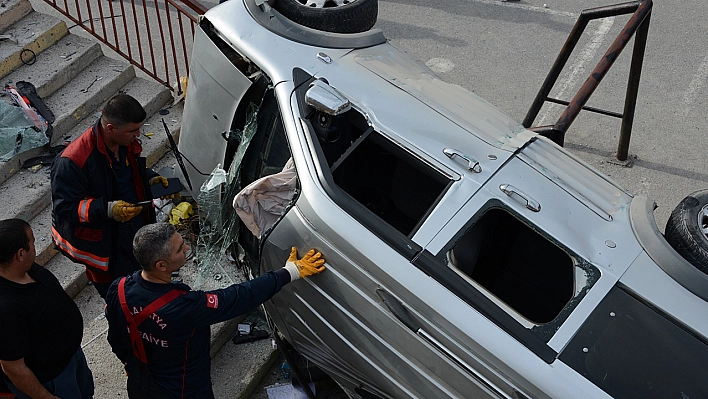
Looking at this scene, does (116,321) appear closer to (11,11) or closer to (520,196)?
(520,196)

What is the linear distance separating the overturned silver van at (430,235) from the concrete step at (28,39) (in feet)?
6.88


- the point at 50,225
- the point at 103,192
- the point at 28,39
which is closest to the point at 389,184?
the point at 103,192

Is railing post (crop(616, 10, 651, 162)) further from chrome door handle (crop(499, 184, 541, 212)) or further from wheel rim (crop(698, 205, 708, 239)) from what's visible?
chrome door handle (crop(499, 184, 541, 212))

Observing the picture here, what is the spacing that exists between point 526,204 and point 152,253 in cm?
164

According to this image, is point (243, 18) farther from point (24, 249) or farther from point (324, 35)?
point (24, 249)

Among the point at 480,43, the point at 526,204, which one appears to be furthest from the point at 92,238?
the point at 480,43

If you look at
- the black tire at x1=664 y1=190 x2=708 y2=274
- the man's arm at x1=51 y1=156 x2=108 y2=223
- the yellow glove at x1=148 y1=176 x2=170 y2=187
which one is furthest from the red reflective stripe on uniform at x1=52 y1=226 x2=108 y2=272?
the black tire at x1=664 y1=190 x2=708 y2=274

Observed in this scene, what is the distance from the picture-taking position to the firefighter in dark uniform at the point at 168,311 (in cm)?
285

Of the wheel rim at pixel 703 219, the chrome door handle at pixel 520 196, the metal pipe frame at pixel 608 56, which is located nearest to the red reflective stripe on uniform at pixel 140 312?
the chrome door handle at pixel 520 196

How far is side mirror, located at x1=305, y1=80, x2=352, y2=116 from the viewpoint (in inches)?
130

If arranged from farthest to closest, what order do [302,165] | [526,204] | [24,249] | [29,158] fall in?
[29,158], [302,165], [526,204], [24,249]

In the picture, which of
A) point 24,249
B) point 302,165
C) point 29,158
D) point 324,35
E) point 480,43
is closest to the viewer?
point 24,249

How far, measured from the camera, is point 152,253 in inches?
110

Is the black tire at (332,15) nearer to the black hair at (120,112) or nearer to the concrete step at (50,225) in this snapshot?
the black hair at (120,112)
